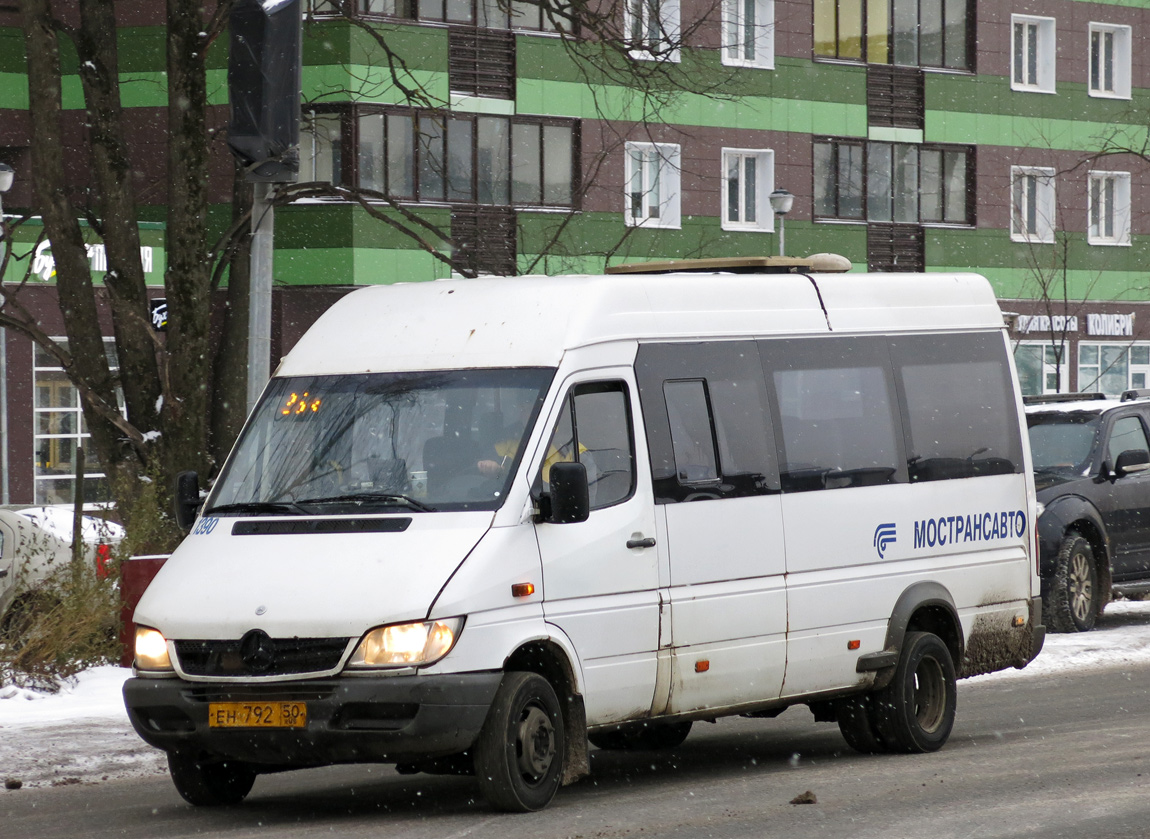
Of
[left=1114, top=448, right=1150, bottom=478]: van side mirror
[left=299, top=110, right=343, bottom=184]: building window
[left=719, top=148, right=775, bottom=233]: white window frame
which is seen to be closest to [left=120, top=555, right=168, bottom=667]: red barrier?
[left=1114, top=448, right=1150, bottom=478]: van side mirror

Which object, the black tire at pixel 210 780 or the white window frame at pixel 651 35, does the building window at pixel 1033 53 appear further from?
the black tire at pixel 210 780

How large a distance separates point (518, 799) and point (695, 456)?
2113 mm

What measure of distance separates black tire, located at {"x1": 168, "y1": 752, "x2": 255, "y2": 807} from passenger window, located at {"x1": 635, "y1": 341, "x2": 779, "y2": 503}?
2.33m

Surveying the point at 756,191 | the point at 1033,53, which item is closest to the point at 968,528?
the point at 756,191

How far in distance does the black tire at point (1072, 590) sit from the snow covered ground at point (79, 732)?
1990 mm

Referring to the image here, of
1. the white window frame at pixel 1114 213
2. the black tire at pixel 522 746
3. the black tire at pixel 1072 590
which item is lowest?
the black tire at pixel 1072 590

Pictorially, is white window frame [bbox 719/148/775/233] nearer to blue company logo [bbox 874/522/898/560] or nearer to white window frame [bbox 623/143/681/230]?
white window frame [bbox 623/143/681/230]

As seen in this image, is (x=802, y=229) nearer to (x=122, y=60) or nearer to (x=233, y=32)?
(x=122, y=60)

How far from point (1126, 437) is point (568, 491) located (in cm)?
1130

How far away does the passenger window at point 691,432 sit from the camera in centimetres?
1005

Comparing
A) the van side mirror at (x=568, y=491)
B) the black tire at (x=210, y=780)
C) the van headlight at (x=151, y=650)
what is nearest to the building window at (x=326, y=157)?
the black tire at (x=210, y=780)

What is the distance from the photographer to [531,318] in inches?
382

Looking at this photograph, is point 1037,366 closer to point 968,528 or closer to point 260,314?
point 968,528

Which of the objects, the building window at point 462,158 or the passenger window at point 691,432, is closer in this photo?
the passenger window at point 691,432
